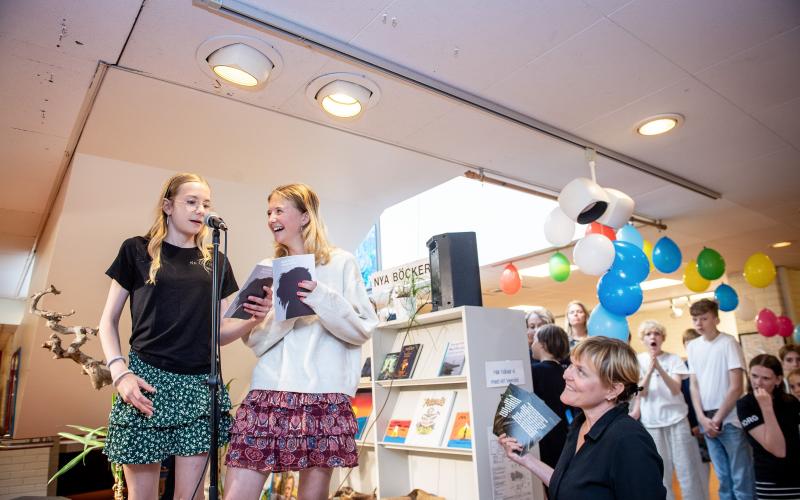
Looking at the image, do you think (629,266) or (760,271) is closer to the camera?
(629,266)

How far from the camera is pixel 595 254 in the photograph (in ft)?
11.9

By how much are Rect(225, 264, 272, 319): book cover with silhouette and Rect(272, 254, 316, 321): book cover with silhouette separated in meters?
0.05

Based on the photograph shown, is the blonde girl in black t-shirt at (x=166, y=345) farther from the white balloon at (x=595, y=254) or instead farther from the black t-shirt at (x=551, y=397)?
the white balloon at (x=595, y=254)

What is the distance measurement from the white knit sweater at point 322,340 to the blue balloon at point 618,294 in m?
2.58

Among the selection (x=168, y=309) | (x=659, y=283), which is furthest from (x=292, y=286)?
(x=659, y=283)

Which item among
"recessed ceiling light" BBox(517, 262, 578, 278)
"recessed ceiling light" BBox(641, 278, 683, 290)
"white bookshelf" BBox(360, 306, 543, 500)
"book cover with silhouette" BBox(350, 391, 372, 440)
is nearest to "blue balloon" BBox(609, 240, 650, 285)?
"white bookshelf" BBox(360, 306, 543, 500)

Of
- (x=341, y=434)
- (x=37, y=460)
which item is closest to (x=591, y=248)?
(x=341, y=434)

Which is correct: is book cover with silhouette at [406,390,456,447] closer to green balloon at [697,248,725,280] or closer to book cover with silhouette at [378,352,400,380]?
book cover with silhouette at [378,352,400,380]

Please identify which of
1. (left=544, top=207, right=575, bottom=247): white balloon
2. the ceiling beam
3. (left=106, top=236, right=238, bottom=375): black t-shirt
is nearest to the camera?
(left=106, top=236, right=238, bottom=375): black t-shirt

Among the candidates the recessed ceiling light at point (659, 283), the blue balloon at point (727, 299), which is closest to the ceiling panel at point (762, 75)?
the blue balloon at point (727, 299)

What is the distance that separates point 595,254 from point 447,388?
4.66ft

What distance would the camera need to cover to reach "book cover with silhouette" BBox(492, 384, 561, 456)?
198 cm

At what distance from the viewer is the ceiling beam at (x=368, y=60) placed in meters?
2.17

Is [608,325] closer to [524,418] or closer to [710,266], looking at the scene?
[710,266]
